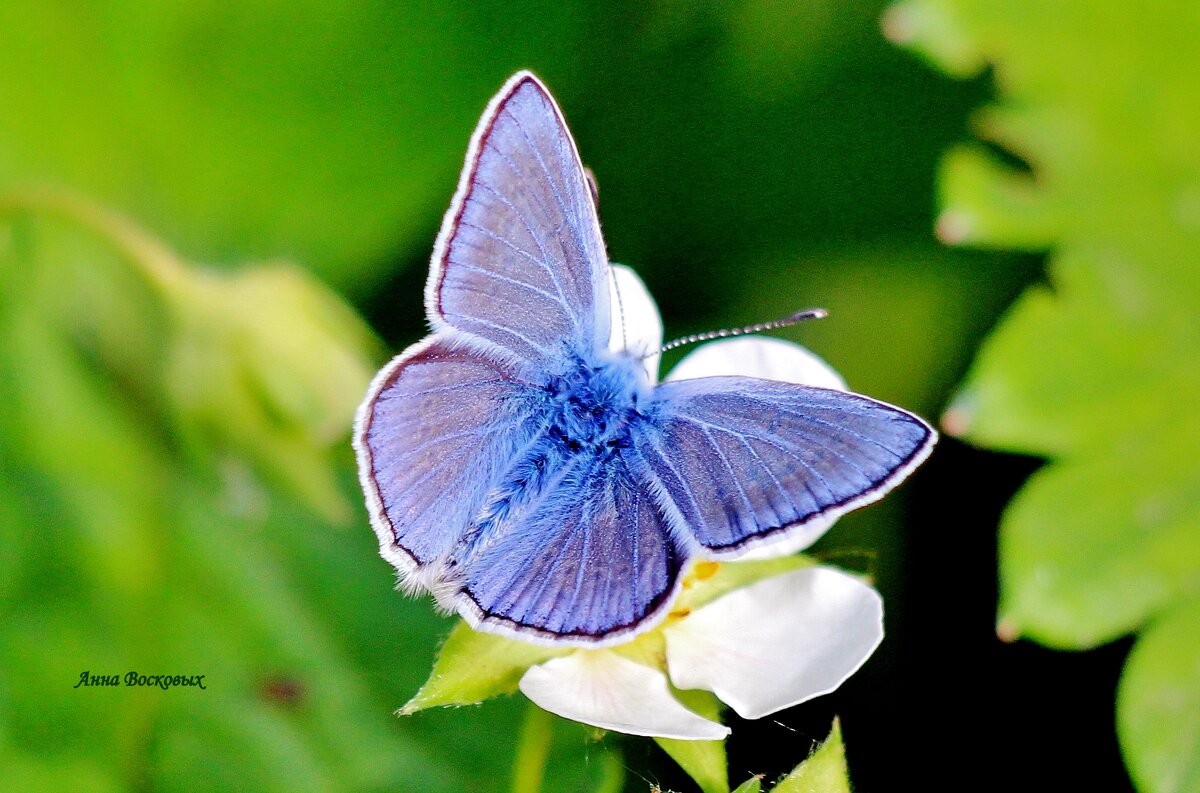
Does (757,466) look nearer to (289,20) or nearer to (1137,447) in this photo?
(1137,447)

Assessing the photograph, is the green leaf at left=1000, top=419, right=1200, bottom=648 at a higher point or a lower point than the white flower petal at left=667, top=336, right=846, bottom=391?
lower

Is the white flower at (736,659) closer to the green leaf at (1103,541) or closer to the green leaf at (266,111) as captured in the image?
the green leaf at (1103,541)

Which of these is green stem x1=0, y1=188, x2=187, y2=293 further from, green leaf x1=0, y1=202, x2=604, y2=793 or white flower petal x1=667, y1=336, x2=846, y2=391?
white flower petal x1=667, y1=336, x2=846, y2=391

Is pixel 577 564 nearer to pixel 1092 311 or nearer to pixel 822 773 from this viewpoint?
pixel 822 773

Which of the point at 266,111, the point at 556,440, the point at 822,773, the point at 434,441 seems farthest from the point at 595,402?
the point at 266,111

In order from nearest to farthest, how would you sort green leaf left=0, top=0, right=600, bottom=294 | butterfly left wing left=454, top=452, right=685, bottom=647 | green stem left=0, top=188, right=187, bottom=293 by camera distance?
butterfly left wing left=454, top=452, right=685, bottom=647 → green stem left=0, top=188, right=187, bottom=293 → green leaf left=0, top=0, right=600, bottom=294

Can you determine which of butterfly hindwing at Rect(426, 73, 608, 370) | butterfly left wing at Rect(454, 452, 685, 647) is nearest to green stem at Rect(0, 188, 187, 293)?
butterfly hindwing at Rect(426, 73, 608, 370)
